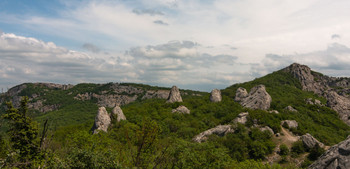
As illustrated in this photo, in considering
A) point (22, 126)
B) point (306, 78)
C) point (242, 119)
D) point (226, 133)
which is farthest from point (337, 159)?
point (306, 78)

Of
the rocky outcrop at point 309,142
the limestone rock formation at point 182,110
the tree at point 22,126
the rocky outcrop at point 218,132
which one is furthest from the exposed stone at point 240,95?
the tree at point 22,126

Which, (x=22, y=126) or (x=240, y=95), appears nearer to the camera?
(x=22, y=126)

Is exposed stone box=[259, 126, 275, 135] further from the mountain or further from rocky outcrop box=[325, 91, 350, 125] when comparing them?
rocky outcrop box=[325, 91, 350, 125]

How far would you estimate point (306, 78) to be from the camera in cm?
14525

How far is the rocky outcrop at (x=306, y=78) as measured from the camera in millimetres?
140962

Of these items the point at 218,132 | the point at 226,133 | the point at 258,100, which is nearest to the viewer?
the point at 226,133

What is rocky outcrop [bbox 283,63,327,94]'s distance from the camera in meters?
141

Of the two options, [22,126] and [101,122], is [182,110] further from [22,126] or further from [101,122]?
[22,126]

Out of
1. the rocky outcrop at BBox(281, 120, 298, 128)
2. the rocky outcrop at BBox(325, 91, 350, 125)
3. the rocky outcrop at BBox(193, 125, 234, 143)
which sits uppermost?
the rocky outcrop at BBox(325, 91, 350, 125)

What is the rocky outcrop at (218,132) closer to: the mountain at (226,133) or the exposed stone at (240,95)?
the mountain at (226,133)

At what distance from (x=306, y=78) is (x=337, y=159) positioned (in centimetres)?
12452

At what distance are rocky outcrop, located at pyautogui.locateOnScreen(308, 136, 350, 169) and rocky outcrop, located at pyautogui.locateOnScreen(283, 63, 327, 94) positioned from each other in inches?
4560

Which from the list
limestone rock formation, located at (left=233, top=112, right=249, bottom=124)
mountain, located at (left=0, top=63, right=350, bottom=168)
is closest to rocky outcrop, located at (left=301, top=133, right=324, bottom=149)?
mountain, located at (left=0, top=63, right=350, bottom=168)

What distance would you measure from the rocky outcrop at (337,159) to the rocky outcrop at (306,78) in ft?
380
